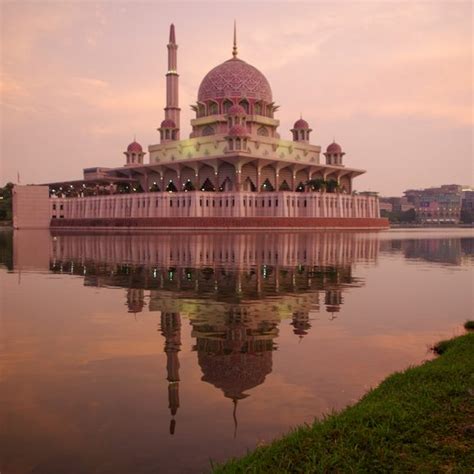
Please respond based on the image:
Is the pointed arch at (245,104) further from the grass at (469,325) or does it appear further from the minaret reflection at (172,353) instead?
the grass at (469,325)

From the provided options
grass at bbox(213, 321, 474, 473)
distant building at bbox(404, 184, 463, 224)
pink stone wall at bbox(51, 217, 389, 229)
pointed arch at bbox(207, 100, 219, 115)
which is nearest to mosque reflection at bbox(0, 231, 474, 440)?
grass at bbox(213, 321, 474, 473)

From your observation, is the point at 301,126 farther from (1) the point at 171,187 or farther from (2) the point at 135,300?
(2) the point at 135,300

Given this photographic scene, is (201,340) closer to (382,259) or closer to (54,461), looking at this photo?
(54,461)

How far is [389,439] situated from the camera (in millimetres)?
4812

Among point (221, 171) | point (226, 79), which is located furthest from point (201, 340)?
point (226, 79)

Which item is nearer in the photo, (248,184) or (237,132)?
(237,132)

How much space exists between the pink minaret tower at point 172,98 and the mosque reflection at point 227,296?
211ft

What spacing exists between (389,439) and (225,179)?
7436cm

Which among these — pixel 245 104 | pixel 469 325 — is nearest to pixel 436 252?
pixel 469 325

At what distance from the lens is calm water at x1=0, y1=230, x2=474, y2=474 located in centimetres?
537

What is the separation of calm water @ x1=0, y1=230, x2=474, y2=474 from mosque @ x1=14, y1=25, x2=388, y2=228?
162 ft

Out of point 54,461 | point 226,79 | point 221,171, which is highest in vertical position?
point 226,79

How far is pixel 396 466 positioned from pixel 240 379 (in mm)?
3209

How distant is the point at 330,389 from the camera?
6.96 meters
